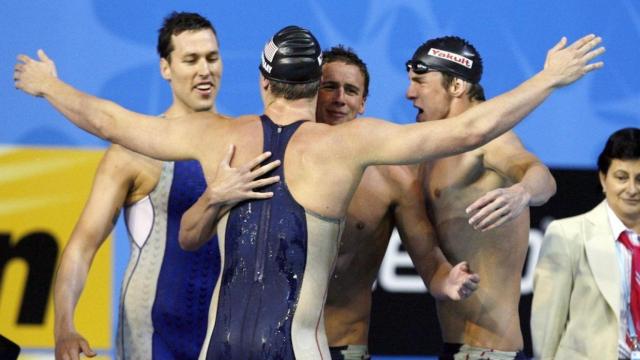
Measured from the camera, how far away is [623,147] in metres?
4.80

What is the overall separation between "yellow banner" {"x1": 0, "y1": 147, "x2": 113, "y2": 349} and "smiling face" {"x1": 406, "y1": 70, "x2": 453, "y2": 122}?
78.5 inches

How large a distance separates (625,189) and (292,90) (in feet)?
5.95

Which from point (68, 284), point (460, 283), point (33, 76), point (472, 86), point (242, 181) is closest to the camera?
point (242, 181)

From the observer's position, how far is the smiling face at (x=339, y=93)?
473 cm

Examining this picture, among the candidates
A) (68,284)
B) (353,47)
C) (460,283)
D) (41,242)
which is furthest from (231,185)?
(353,47)

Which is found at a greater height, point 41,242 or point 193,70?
point 193,70

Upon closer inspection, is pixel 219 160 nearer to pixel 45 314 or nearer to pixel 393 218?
pixel 393 218

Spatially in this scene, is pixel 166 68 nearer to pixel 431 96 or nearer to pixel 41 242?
pixel 431 96

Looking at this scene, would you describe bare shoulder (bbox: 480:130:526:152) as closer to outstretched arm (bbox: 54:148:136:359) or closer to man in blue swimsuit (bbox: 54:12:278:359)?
man in blue swimsuit (bbox: 54:12:278:359)

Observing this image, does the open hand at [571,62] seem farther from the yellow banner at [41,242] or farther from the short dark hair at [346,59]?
the yellow banner at [41,242]

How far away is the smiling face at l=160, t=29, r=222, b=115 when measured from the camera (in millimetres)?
4680

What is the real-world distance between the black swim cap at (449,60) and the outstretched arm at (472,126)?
1302mm

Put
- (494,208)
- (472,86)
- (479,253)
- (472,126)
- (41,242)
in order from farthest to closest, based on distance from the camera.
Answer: (41,242), (472,86), (479,253), (494,208), (472,126)

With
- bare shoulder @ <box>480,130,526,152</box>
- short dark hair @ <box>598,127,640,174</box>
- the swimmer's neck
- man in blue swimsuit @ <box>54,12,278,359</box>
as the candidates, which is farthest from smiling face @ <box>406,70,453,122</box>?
the swimmer's neck
